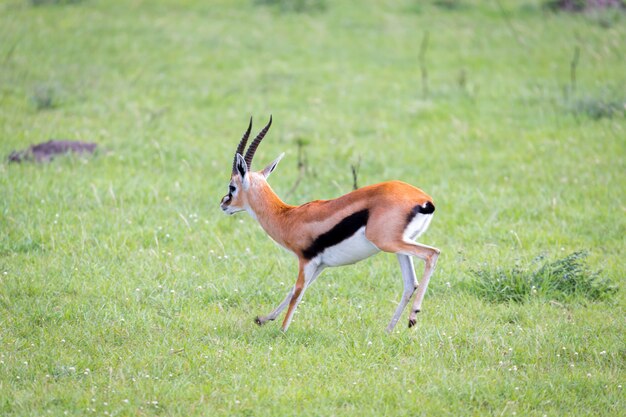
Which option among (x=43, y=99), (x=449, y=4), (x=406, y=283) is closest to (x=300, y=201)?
(x=406, y=283)

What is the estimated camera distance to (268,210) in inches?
273

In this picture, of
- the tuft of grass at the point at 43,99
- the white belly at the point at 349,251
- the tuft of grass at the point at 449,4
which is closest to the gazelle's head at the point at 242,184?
the white belly at the point at 349,251

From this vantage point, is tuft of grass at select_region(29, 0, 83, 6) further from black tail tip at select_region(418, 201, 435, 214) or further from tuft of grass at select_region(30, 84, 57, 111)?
black tail tip at select_region(418, 201, 435, 214)

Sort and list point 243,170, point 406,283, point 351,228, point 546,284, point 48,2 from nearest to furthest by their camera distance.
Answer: point 351,228 < point 406,283 < point 243,170 < point 546,284 < point 48,2

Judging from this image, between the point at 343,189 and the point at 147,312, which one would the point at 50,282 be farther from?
the point at 343,189

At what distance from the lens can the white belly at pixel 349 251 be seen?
6.32 metres

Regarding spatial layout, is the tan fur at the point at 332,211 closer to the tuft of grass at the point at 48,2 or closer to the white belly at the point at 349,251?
the white belly at the point at 349,251

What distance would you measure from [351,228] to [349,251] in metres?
0.19

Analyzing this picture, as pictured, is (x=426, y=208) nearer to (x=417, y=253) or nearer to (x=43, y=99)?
(x=417, y=253)

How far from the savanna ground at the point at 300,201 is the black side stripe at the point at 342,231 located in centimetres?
69

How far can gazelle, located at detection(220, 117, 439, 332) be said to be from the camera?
618 centimetres

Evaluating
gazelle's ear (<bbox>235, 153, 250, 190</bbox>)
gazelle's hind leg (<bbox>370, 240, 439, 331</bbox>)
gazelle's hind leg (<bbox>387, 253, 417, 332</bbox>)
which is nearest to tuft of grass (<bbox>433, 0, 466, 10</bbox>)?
gazelle's ear (<bbox>235, 153, 250, 190</bbox>)

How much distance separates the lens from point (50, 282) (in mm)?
7336

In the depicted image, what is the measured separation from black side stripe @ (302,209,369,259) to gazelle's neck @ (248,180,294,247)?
0.40 meters
